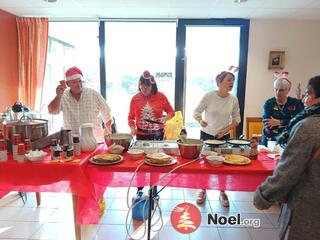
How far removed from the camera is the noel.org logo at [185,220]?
6.82ft

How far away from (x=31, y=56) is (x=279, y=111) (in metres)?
3.39

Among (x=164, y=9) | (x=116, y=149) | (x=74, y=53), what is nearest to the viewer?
(x=116, y=149)

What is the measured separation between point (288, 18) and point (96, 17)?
8.95 feet

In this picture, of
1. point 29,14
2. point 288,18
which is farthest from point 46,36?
point 288,18

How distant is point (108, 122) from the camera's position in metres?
2.27

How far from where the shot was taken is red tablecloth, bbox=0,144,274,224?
4.84 ft

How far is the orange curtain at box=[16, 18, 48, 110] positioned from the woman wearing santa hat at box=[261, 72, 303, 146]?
313 centimetres

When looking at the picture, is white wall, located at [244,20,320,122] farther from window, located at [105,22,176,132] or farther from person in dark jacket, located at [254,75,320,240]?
person in dark jacket, located at [254,75,320,240]

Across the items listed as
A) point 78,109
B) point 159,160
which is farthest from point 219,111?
point 78,109

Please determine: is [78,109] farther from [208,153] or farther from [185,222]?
[185,222]

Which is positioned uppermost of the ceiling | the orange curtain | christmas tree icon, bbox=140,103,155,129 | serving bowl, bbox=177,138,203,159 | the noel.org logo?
the ceiling

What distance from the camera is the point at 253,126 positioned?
145 inches

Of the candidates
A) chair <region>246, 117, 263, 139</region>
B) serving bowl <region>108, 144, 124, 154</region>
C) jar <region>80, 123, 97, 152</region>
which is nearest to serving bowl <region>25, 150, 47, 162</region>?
jar <region>80, 123, 97, 152</region>

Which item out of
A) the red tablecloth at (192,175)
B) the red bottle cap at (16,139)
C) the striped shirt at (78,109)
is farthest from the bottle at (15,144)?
the striped shirt at (78,109)
